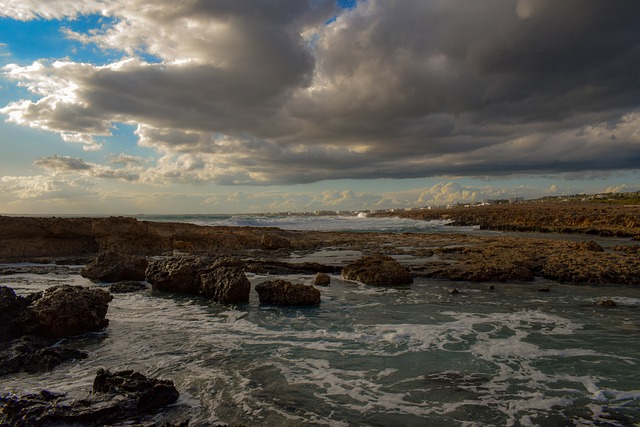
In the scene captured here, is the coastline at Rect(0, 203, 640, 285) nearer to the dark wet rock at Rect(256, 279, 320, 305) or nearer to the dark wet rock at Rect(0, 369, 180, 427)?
the dark wet rock at Rect(256, 279, 320, 305)

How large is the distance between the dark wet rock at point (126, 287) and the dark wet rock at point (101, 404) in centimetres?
1040

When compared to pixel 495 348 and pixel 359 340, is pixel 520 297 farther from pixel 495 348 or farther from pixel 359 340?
pixel 359 340

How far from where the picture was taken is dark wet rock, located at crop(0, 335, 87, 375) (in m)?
8.09

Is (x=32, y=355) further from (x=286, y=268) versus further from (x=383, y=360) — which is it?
(x=286, y=268)

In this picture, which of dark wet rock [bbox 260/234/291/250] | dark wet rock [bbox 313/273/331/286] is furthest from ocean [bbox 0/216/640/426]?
dark wet rock [bbox 260/234/291/250]

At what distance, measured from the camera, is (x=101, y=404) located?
6172mm

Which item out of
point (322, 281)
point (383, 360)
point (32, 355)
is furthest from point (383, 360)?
point (322, 281)

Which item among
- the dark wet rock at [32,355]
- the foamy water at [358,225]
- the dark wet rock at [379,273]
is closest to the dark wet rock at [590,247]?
the dark wet rock at [379,273]

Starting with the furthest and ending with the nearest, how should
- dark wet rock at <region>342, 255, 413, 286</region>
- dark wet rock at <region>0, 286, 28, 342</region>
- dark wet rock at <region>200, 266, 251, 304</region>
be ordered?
dark wet rock at <region>342, 255, 413, 286</region> → dark wet rock at <region>200, 266, 251, 304</region> → dark wet rock at <region>0, 286, 28, 342</region>

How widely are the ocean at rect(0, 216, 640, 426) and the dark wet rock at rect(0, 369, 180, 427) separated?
16.7 inches

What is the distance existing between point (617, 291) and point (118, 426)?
1810 cm

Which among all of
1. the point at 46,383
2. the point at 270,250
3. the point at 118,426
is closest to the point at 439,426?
the point at 118,426

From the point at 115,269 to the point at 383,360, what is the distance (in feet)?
50.8

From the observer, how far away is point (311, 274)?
67.2 feet
